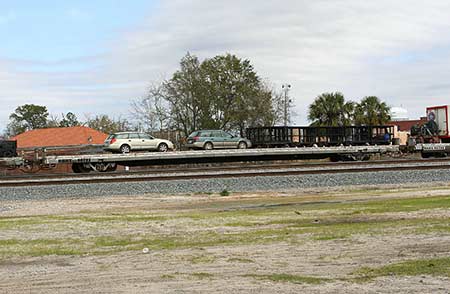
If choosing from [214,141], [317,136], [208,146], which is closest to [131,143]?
[208,146]

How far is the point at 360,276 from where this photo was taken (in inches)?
273

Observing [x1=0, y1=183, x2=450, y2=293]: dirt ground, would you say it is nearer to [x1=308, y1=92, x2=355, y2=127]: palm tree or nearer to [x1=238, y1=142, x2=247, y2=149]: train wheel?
[x1=238, y1=142, x2=247, y2=149]: train wheel

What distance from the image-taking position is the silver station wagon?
33969mm

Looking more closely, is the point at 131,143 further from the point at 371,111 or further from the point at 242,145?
the point at 371,111

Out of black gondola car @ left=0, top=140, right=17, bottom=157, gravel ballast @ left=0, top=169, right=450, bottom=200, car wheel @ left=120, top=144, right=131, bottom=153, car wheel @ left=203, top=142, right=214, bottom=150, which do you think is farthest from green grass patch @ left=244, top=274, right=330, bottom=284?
car wheel @ left=203, top=142, right=214, bottom=150

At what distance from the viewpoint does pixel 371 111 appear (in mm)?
61625

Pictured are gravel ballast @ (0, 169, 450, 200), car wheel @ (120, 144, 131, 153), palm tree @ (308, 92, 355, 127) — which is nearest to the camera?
gravel ballast @ (0, 169, 450, 200)

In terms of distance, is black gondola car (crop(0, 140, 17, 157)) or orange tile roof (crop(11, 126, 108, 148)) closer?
black gondola car (crop(0, 140, 17, 157))

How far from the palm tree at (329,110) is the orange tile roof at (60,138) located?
21835mm

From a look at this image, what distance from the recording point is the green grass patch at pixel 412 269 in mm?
6934

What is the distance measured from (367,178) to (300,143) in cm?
1954

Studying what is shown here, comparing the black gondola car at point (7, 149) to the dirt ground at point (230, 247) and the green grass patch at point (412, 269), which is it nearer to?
the dirt ground at point (230, 247)

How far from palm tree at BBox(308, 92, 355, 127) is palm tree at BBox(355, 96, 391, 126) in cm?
146

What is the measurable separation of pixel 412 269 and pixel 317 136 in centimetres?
3387
